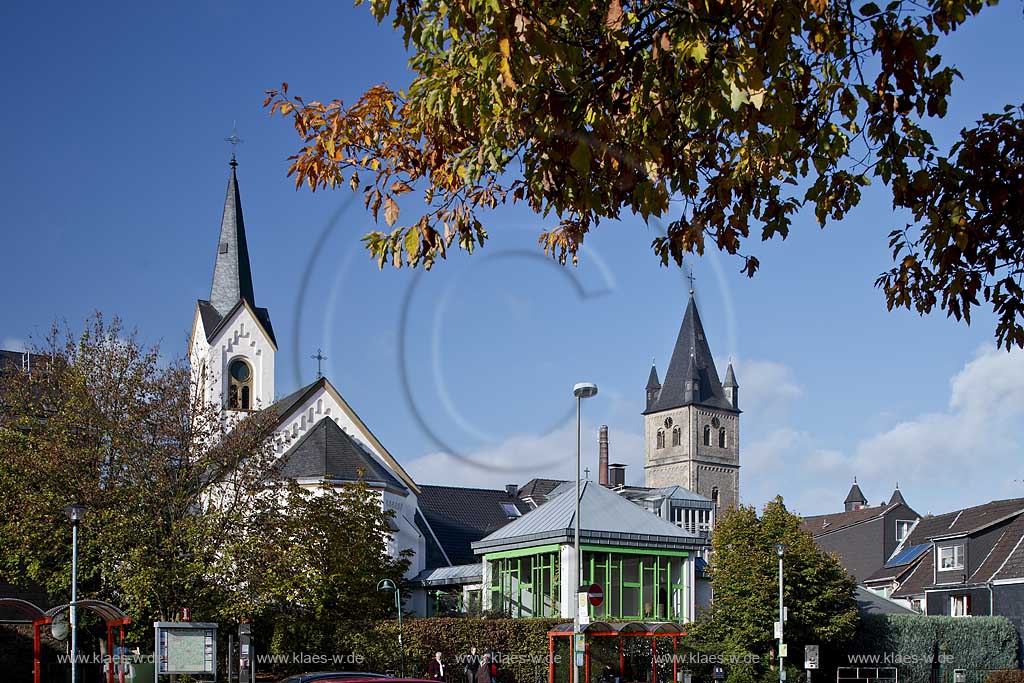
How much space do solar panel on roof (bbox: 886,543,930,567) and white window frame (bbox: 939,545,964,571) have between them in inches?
243

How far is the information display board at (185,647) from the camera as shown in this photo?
28250 millimetres

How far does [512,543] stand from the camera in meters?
47.4

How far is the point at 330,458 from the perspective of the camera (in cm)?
5750

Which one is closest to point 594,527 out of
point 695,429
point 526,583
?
point 526,583

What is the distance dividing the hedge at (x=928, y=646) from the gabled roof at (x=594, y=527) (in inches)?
336

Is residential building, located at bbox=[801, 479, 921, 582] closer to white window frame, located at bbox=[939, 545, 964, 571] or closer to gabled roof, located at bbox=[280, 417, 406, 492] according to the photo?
white window frame, located at bbox=[939, 545, 964, 571]

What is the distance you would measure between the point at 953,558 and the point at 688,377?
362ft

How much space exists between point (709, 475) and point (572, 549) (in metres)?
126

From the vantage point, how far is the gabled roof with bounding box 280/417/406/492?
56.4 meters

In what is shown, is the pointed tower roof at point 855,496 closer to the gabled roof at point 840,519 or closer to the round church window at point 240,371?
the gabled roof at point 840,519

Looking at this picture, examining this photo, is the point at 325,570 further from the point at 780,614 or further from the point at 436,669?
the point at 780,614

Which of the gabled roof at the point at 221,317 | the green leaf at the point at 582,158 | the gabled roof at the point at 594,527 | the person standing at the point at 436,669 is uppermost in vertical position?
the gabled roof at the point at 221,317

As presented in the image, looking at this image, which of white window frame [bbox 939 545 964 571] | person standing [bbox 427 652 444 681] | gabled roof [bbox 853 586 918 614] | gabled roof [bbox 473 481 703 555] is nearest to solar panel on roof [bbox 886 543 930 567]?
white window frame [bbox 939 545 964 571]

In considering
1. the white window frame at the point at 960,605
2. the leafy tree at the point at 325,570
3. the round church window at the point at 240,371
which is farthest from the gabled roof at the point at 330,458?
the white window frame at the point at 960,605
